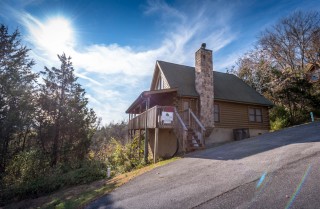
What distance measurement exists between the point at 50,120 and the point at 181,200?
19.5 m

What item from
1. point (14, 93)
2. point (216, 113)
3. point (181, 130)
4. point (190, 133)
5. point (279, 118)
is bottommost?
point (190, 133)

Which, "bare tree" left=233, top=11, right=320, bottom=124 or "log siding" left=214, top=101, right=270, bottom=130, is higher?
"bare tree" left=233, top=11, right=320, bottom=124

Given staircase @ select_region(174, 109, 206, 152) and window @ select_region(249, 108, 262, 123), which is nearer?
staircase @ select_region(174, 109, 206, 152)

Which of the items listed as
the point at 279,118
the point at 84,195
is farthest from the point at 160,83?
the point at 279,118

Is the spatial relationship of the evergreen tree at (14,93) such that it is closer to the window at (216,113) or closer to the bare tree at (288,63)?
the window at (216,113)

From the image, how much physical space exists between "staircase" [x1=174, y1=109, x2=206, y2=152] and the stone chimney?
5.40 ft

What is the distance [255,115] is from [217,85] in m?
4.69

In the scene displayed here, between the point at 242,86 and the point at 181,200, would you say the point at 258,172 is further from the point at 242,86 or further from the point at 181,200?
the point at 242,86

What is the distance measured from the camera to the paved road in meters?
4.49

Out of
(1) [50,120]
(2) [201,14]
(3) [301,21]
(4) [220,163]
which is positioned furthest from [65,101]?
(3) [301,21]

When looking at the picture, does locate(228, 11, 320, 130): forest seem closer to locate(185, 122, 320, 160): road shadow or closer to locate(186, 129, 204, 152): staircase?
locate(185, 122, 320, 160): road shadow

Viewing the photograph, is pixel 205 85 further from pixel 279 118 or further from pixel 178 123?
pixel 279 118

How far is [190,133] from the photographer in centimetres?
1332

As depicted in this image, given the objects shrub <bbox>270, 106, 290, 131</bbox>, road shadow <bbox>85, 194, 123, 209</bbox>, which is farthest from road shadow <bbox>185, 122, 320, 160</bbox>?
shrub <bbox>270, 106, 290, 131</bbox>
